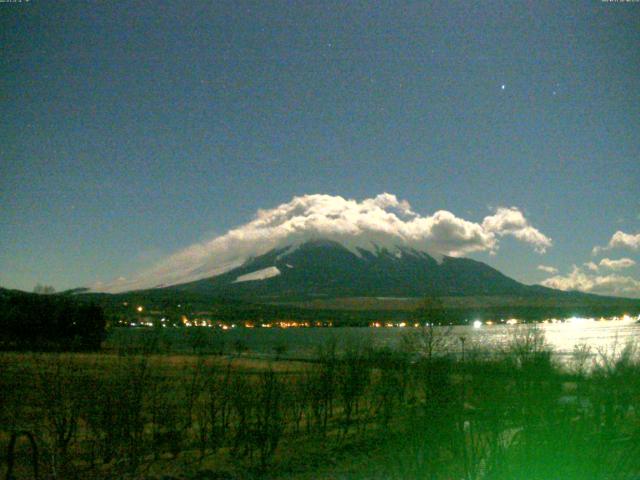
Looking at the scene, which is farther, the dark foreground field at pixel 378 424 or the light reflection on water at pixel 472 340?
the light reflection on water at pixel 472 340

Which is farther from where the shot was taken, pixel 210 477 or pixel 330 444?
pixel 330 444

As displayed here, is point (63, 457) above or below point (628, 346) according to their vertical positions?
below

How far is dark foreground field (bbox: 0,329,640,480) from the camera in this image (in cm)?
707

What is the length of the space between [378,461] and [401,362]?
572 centimetres

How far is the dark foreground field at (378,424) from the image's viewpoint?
707 cm

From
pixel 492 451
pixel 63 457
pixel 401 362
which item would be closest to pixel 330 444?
pixel 401 362

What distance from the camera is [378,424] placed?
18.5 m

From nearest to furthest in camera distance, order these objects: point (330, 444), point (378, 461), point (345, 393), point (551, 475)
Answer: point (551, 475) < point (378, 461) < point (330, 444) < point (345, 393)

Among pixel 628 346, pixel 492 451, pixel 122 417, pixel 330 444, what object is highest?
pixel 628 346

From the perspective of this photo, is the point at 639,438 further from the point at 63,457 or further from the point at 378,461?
the point at 63,457

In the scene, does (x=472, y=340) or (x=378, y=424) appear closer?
(x=378, y=424)

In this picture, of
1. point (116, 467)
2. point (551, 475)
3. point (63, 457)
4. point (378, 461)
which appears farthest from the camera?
point (378, 461)

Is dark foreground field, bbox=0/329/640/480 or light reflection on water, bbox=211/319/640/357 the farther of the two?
light reflection on water, bbox=211/319/640/357

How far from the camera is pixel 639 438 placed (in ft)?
22.4
